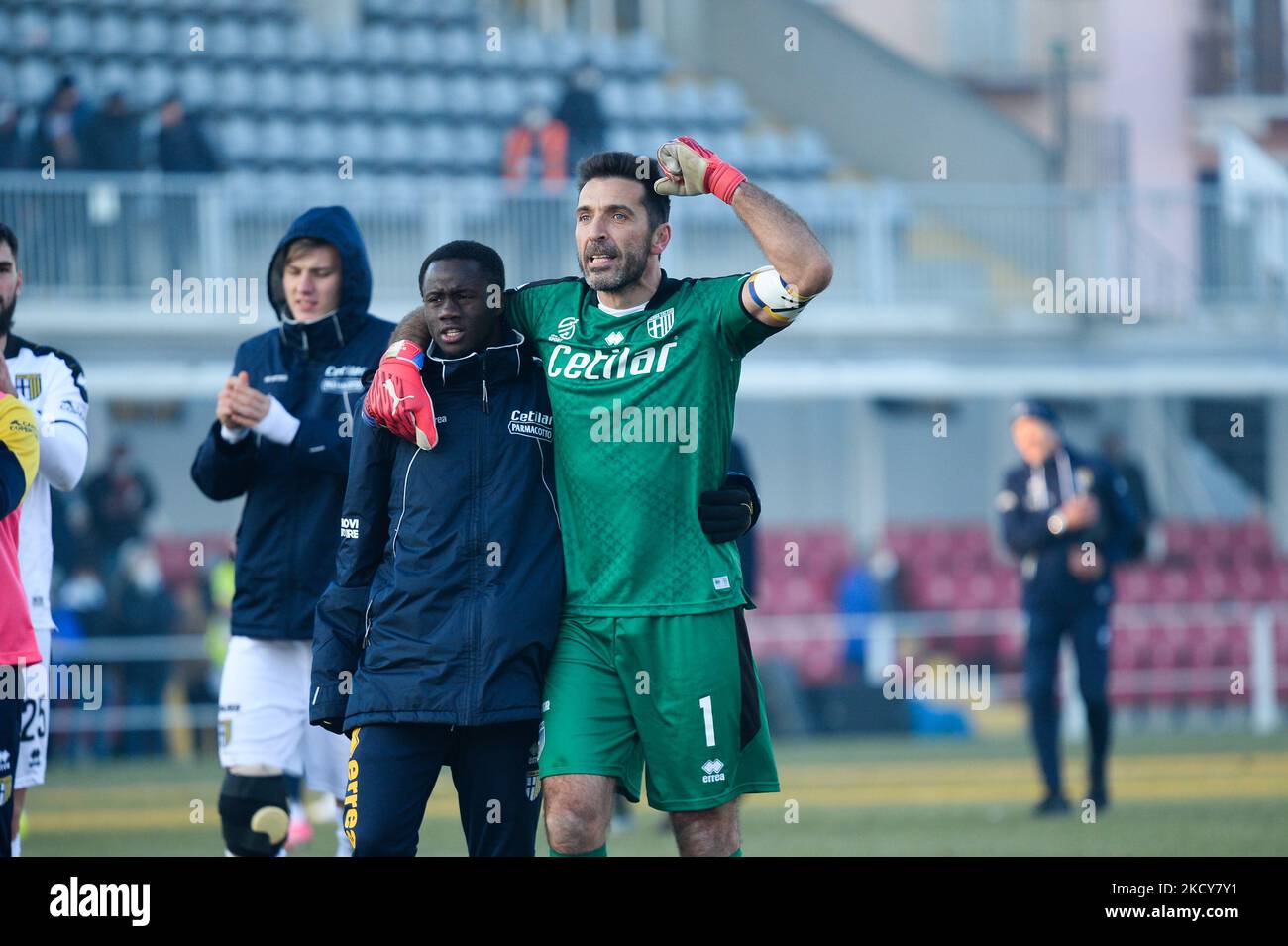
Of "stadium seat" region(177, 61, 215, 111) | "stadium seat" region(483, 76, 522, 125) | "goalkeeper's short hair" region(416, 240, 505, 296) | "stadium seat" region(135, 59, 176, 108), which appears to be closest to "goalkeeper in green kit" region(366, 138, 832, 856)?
"goalkeeper's short hair" region(416, 240, 505, 296)

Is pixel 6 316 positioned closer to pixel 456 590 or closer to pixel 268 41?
pixel 456 590

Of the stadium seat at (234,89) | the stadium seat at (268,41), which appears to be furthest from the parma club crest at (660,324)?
the stadium seat at (268,41)

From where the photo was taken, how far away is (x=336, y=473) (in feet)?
22.0

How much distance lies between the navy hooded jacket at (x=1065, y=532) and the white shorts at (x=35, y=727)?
6.77 m

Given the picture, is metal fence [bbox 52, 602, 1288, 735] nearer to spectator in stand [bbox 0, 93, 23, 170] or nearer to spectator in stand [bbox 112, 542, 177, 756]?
spectator in stand [bbox 112, 542, 177, 756]

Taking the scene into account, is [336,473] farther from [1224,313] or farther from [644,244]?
[1224,313]

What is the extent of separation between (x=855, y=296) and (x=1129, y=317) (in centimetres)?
332

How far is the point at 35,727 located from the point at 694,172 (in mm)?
2937

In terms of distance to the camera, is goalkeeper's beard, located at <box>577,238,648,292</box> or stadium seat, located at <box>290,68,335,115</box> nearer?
goalkeeper's beard, located at <box>577,238,648,292</box>

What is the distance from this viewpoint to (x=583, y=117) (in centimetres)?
2077

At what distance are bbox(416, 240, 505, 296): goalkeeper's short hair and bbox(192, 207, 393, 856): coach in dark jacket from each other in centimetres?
118

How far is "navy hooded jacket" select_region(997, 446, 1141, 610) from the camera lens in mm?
11383
